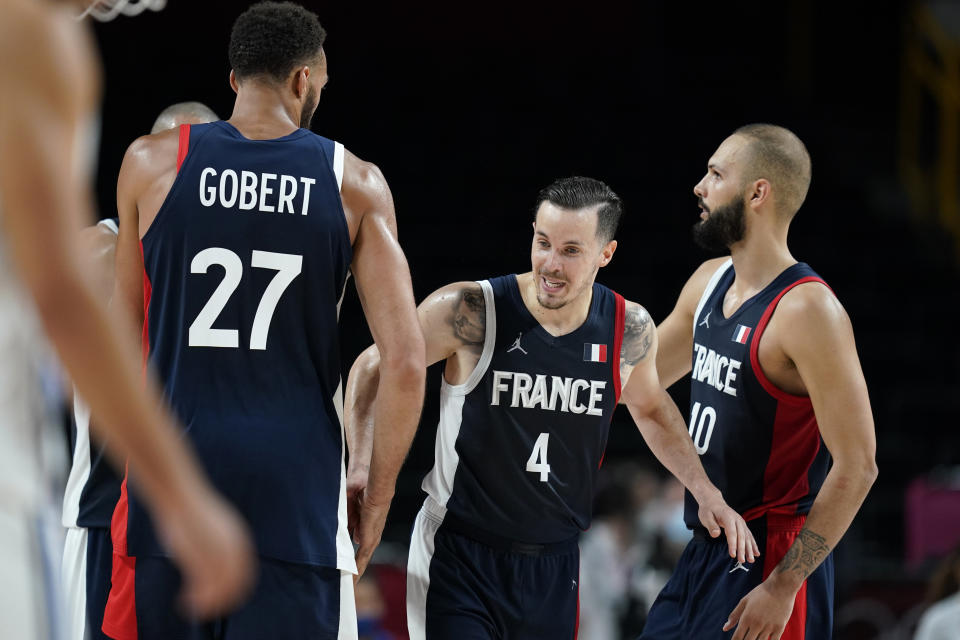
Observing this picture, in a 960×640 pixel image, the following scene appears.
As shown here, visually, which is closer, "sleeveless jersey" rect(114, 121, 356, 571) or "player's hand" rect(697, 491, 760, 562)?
"sleeveless jersey" rect(114, 121, 356, 571)

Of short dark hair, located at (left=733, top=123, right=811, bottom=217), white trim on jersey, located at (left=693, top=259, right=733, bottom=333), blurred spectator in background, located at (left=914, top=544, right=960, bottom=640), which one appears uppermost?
short dark hair, located at (left=733, top=123, right=811, bottom=217)

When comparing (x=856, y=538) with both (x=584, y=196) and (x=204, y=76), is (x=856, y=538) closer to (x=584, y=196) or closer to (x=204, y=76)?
(x=584, y=196)

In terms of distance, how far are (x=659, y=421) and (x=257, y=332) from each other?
6.14 feet

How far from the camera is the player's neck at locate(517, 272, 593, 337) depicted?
4391 mm

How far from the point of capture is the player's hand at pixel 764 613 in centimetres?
412

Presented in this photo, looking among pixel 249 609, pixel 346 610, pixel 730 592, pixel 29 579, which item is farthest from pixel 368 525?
pixel 29 579

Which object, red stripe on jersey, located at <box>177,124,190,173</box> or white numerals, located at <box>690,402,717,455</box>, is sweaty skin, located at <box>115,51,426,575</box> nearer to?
red stripe on jersey, located at <box>177,124,190,173</box>

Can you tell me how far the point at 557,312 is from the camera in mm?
4406

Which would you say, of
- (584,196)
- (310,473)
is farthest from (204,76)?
(310,473)

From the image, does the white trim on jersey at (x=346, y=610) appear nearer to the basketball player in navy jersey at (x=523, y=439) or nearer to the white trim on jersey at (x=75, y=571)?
the basketball player in navy jersey at (x=523, y=439)

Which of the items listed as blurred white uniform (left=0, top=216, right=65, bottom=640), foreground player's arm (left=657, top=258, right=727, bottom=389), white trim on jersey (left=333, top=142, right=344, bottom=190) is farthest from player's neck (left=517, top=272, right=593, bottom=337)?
blurred white uniform (left=0, top=216, right=65, bottom=640)

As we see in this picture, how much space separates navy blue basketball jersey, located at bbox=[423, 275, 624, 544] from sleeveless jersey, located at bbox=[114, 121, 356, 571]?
1030 millimetres

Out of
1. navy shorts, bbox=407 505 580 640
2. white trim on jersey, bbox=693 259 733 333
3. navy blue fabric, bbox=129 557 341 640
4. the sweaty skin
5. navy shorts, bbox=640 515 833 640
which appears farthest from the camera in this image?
white trim on jersey, bbox=693 259 733 333

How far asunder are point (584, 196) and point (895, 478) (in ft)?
26.2
